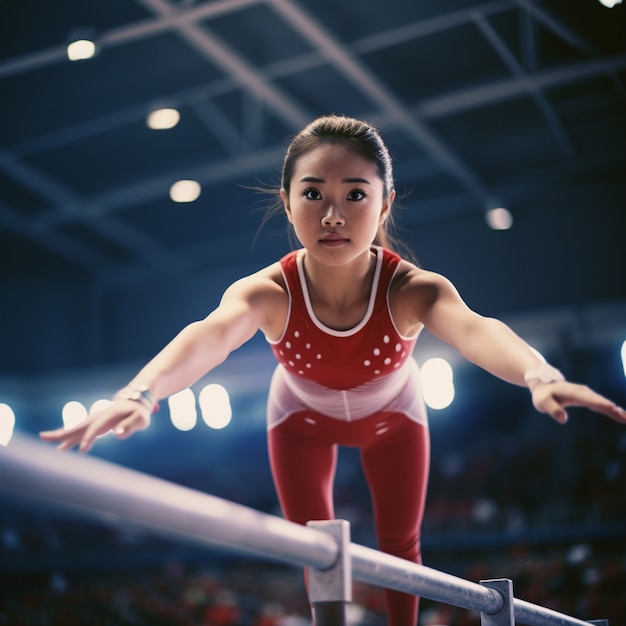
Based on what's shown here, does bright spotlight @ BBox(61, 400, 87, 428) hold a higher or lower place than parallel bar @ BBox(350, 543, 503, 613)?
higher

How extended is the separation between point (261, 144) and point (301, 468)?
298 inches

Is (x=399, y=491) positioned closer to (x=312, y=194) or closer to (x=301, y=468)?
(x=301, y=468)

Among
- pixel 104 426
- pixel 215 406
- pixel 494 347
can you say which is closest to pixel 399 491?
pixel 494 347

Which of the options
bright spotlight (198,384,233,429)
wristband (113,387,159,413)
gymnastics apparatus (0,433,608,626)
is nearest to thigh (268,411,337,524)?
gymnastics apparatus (0,433,608,626)

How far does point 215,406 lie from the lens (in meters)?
12.6

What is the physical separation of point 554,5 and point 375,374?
20.4ft

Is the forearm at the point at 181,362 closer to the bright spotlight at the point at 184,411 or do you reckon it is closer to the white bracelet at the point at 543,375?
the white bracelet at the point at 543,375

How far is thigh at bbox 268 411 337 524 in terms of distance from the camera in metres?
2.49

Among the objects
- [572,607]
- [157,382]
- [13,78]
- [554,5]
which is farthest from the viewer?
[572,607]

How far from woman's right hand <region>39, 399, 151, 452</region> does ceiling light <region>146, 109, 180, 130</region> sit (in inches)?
313

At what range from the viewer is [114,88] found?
8.67 m

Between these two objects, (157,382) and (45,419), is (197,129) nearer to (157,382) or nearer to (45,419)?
(45,419)

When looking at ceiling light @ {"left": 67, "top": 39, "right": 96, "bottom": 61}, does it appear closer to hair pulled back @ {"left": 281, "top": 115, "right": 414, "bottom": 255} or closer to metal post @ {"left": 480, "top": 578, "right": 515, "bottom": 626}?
hair pulled back @ {"left": 281, "top": 115, "right": 414, "bottom": 255}

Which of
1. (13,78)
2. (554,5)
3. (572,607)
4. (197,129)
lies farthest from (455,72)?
(572,607)
